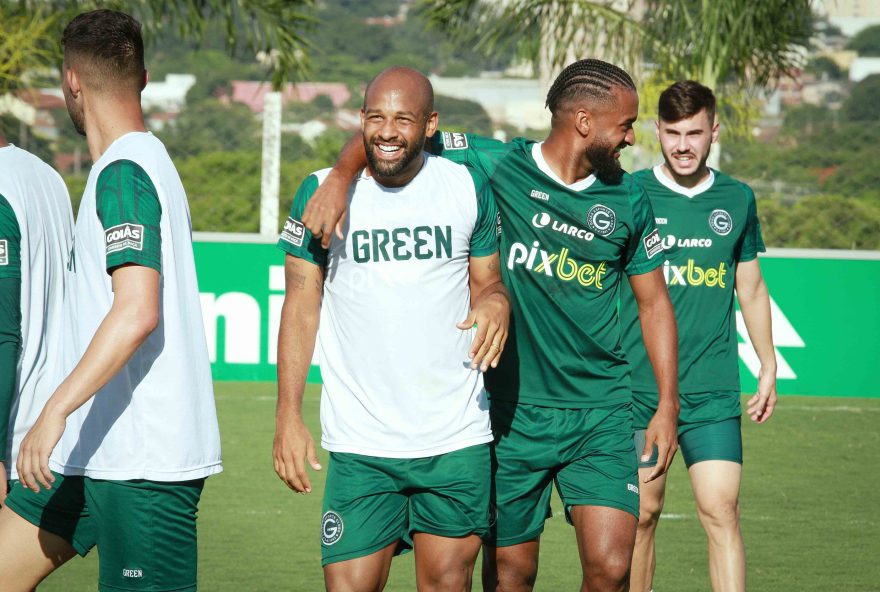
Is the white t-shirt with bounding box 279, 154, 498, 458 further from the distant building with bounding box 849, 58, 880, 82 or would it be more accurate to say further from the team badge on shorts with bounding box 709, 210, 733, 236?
the distant building with bounding box 849, 58, 880, 82

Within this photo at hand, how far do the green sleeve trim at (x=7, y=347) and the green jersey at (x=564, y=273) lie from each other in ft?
5.69

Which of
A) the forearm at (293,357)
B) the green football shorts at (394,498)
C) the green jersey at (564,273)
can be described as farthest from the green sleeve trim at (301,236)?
the green jersey at (564,273)

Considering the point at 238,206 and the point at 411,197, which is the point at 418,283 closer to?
the point at 411,197

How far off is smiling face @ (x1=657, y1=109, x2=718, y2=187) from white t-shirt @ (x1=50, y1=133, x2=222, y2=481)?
9.60 feet

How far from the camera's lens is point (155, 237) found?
3.66 m

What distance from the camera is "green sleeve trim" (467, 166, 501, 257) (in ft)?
15.0

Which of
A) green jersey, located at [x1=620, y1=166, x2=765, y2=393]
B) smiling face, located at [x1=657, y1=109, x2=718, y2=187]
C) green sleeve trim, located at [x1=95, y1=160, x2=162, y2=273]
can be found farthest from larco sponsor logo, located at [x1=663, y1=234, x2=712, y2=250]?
green sleeve trim, located at [x1=95, y1=160, x2=162, y2=273]

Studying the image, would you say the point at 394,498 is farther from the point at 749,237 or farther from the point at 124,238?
the point at 749,237

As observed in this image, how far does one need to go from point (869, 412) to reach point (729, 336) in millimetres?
6182

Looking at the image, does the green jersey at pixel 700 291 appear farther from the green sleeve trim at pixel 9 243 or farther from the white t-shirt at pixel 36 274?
the green sleeve trim at pixel 9 243

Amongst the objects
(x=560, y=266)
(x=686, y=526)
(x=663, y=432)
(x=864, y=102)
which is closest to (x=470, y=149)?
(x=560, y=266)

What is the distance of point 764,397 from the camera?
20.1ft

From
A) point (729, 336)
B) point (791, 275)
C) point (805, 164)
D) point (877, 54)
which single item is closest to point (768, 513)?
point (729, 336)

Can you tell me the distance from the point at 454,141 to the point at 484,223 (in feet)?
2.09
